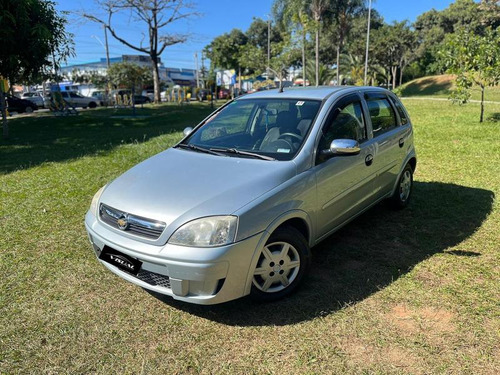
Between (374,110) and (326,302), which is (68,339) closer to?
(326,302)

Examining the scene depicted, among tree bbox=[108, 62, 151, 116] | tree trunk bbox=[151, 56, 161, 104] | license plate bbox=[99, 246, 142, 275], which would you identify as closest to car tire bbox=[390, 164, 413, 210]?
license plate bbox=[99, 246, 142, 275]

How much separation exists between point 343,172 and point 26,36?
12.3m

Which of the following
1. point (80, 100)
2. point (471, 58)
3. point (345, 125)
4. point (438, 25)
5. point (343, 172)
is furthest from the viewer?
point (438, 25)

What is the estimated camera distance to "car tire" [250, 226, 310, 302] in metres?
2.84

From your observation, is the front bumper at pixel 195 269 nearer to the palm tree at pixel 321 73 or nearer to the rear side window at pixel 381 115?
the rear side window at pixel 381 115

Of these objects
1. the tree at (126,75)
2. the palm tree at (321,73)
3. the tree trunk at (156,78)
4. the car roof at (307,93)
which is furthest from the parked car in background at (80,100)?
the car roof at (307,93)

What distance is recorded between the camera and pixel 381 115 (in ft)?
14.4

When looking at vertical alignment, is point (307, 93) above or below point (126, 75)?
below

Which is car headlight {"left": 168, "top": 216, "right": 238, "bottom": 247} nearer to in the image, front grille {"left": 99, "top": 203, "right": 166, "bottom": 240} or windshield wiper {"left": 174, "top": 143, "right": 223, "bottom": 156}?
front grille {"left": 99, "top": 203, "right": 166, "bottom": 240}

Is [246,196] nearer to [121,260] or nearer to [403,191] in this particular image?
[121,260]

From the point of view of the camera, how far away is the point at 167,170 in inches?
127

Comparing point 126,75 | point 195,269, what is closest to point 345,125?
point 195,269

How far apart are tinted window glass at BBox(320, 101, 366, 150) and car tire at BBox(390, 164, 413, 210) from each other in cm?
130

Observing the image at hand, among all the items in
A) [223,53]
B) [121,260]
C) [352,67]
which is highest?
[223,53]
